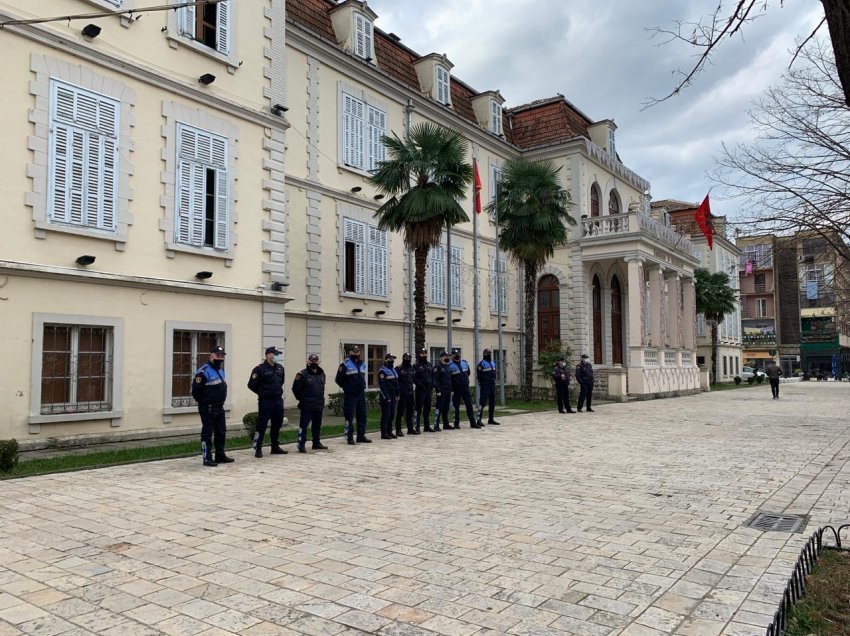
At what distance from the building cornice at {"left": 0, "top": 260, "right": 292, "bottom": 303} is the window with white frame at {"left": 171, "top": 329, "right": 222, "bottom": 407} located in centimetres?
91

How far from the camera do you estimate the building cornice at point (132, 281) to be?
436 inches

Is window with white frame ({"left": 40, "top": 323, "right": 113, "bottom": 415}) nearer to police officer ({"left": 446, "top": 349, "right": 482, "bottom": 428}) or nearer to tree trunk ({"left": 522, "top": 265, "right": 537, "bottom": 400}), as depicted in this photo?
police officer ({"left": 446, "top": 349, "right": 482, "bottom": 428})

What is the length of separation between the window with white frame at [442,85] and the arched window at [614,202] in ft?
40.7

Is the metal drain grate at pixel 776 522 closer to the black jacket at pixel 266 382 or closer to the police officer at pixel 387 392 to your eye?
the black jacket at pixel 266 382

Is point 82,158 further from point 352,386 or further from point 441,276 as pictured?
point 441,276

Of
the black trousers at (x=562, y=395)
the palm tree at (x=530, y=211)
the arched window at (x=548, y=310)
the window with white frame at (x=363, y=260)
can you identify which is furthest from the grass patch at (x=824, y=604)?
the arched window at (x=548, y=310)

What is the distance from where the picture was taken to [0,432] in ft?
35.1

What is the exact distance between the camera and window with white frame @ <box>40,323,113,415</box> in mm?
11539

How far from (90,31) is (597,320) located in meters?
27.4

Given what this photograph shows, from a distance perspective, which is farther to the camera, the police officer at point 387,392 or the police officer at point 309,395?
the police officer at point 387,392

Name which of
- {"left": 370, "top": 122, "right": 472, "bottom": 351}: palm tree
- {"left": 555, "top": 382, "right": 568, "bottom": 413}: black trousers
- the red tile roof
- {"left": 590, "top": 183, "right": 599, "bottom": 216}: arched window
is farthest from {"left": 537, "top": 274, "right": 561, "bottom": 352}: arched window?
{"left": 370, "top": 122, "right": 472, "bottom": 351}: palm tree

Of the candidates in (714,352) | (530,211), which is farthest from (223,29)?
(714,352)

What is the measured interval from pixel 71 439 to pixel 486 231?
2158cm

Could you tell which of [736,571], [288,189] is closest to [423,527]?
[736,571]
